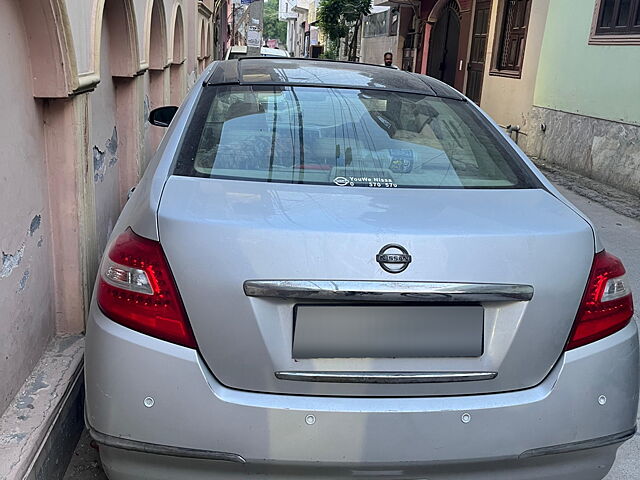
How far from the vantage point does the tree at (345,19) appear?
26.9 metres

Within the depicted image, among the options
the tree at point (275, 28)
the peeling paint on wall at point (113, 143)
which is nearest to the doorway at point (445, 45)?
the peeling paint on wall at point (113, 143)

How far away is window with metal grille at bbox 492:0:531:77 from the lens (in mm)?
11771

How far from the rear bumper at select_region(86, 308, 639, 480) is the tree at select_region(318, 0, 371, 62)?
2655 cm

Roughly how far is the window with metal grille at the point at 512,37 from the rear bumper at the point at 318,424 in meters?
10.9

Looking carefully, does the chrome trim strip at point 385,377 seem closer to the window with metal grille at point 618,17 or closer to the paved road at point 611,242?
the paved road at point 611,242

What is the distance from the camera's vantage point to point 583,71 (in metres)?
9.06

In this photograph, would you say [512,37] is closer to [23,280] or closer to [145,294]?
[23,280]

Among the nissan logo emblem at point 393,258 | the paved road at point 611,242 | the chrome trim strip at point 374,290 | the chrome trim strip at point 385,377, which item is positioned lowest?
the paved road at point 611,242

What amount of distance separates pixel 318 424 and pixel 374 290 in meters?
0.40

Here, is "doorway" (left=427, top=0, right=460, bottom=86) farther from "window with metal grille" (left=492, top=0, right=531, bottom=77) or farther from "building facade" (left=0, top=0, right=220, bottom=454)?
"building facade" (left=0, top=0, right=220, bottom=454)

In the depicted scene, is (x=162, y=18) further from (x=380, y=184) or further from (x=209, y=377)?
(x=209, y=377)

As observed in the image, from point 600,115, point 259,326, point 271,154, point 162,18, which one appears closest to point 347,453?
point 259,326

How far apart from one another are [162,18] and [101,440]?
5.65 m

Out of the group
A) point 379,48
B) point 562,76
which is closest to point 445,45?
point 379,48
